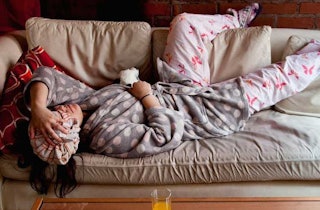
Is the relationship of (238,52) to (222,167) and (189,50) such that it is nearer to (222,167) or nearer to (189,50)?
(189,50)

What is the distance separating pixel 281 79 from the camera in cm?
183

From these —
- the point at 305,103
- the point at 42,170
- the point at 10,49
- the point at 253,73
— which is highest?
the point at 10,49

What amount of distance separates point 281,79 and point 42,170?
3.70 feet

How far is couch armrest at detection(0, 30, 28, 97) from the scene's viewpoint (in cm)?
177

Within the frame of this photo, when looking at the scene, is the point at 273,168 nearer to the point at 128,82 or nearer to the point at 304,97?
the point at 304,97

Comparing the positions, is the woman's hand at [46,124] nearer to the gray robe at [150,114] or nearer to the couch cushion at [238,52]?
the gray robe at [150,114]

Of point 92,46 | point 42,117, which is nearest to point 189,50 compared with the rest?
point 92,46

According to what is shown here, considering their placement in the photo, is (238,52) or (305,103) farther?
(238,52)

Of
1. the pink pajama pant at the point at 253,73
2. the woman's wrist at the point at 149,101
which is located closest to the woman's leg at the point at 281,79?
the pink pajama pant at the point at 253,73

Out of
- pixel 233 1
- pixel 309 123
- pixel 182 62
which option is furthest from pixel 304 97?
pixel 233 1

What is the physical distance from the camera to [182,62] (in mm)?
1892

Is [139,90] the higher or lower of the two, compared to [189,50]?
lower

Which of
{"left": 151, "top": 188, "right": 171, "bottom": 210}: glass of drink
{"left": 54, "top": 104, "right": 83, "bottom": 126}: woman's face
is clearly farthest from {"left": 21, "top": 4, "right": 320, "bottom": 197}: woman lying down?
{"left": 151, "top": 188, "right": 171, "bottom": 210}: glass of drink

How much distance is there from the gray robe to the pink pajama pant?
0.08 m
